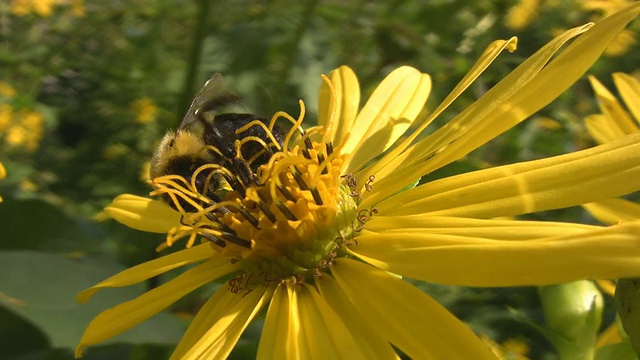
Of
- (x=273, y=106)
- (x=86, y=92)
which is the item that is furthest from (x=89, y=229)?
(x=86, y=92)

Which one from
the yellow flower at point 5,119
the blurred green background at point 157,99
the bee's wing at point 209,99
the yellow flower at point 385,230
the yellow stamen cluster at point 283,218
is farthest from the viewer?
the yellow flower at point 5,119

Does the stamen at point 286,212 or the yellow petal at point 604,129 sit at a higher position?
the yellow petal at point 604,129

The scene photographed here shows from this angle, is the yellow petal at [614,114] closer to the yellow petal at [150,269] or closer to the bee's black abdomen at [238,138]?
the bee's black abdomen at [238,138]

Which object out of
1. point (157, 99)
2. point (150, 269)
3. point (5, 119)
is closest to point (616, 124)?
point (150, 269)

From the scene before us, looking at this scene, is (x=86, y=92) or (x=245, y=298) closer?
(x=245, y=298)

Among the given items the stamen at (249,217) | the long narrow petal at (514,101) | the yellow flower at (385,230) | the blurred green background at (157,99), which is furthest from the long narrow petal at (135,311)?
the long narrow petal at (514,101)

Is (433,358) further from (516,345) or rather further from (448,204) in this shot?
(516,345)

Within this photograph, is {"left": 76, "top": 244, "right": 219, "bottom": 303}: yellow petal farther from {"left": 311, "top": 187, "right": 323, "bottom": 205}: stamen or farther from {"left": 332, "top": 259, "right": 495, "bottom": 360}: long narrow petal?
{"left": 332, "top": 259, "right": 495, "bottom": 360}: long narrow petal
